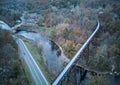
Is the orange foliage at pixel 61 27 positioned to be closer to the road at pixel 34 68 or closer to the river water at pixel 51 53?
the river water at pixel 51 53

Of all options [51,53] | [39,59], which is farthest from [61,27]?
[39,59]

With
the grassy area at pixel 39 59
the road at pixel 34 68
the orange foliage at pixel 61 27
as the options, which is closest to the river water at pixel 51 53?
the grassy area at pixel 39 59

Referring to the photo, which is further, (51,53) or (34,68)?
(51,53)

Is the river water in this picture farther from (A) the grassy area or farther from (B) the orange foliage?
(B) the orange foliage

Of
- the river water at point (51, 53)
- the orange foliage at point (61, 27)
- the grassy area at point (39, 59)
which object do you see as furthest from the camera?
the orange foliage at point (61, 27)

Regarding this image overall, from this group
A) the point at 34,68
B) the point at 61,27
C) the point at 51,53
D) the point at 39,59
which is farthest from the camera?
the point at 61,27

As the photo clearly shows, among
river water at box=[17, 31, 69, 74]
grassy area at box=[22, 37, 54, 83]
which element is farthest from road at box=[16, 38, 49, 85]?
river water at box=[17, 31, 69, 74]

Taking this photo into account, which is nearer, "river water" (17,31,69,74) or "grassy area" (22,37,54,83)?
"grassy area" (22,37,54,83)

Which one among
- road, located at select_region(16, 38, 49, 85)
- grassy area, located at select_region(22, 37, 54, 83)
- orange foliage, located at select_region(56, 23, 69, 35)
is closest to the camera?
road, located at select_region(16, 38, 49, 85)

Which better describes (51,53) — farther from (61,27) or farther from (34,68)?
(34,68)

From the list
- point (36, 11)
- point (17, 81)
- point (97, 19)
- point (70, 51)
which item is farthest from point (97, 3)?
point (17, 81)

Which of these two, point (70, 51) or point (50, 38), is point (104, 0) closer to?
point (50, 38)

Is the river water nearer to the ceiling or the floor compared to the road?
nearer to the floor
